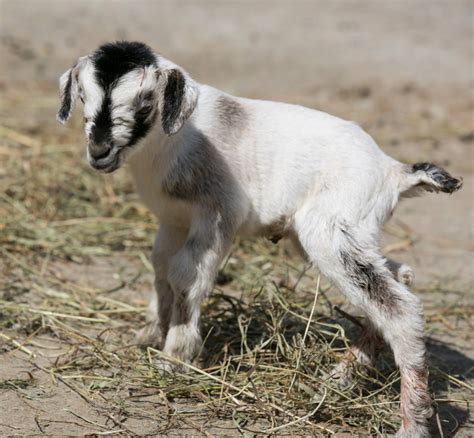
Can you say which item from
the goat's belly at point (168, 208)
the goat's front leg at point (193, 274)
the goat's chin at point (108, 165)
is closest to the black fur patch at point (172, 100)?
the goat's chin at point (108, 165)

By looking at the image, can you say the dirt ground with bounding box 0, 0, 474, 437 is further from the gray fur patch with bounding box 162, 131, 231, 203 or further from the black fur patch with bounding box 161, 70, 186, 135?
the black fur patch with bounding box 161, 70, 186, 135

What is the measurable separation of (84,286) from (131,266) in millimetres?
671

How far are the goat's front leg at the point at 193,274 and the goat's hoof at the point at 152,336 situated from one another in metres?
0.38

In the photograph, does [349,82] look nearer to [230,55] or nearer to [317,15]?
[230,55]

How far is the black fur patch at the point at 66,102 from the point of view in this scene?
5.41 metres

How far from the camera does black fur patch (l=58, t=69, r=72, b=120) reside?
5.41m

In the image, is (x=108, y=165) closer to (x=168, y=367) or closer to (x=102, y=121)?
(x=102, y=121)

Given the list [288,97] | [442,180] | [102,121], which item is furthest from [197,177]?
[288,97]

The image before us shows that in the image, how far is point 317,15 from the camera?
55.8ft

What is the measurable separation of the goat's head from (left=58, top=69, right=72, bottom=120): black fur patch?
9cm

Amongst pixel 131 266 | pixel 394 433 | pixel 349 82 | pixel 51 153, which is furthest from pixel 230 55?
pixel 394 433

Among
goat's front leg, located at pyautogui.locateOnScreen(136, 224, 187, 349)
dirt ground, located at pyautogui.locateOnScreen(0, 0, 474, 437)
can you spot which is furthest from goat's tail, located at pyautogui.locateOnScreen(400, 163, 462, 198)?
goat's front leg, located at pyautogui.locateOnScreen(136, 224, 187, 349)

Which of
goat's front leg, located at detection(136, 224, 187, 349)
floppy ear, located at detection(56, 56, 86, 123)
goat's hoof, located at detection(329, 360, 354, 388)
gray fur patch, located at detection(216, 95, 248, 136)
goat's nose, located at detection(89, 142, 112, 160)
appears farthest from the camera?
goat's front leg, located at detection(136, 224, 187, 349)

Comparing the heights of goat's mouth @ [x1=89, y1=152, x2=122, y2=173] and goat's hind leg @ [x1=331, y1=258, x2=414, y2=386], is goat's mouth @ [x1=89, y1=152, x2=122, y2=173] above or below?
above
